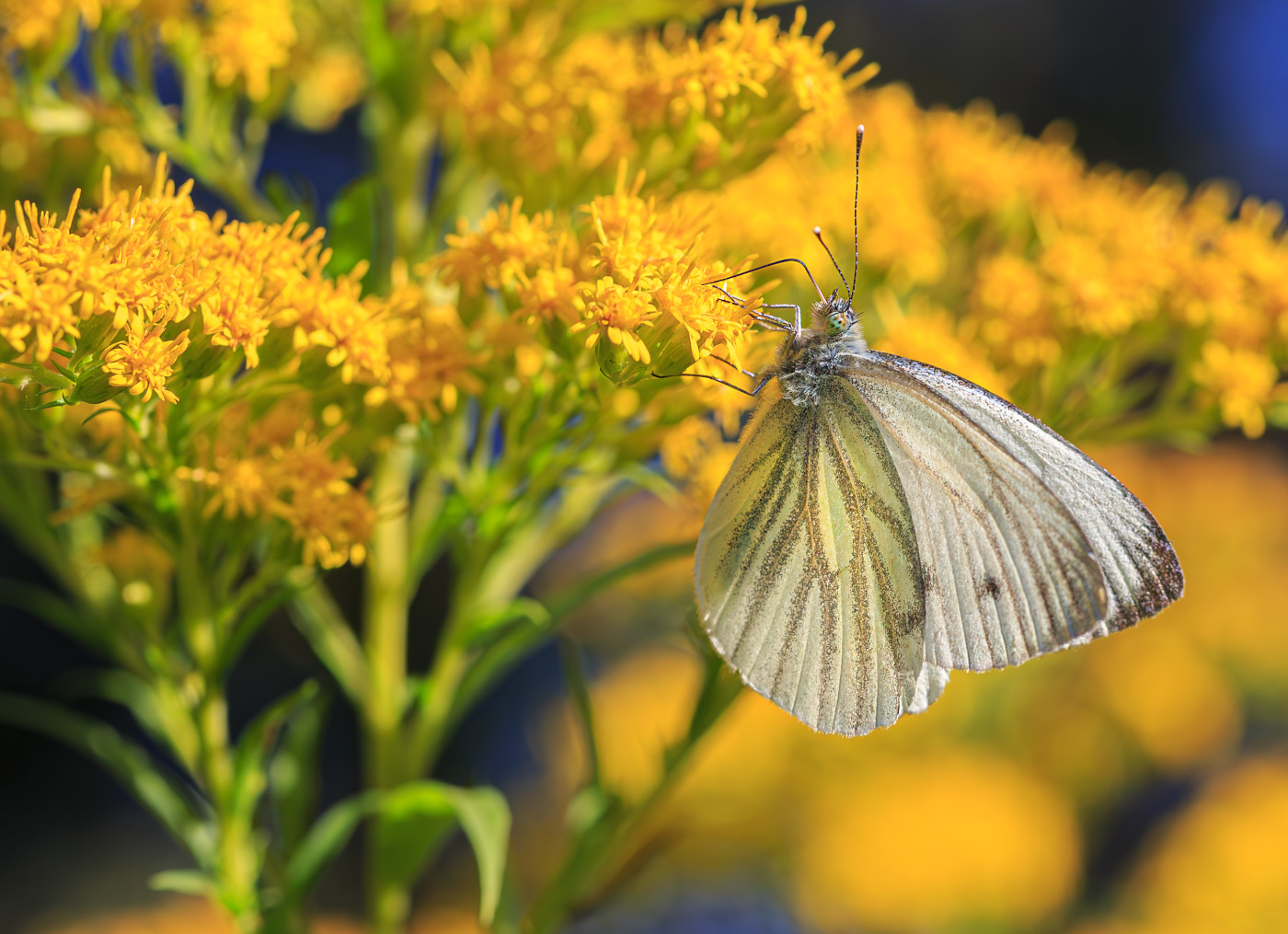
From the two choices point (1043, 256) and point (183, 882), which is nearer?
point (183, 882)

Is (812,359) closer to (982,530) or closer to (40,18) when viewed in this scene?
(982,530)

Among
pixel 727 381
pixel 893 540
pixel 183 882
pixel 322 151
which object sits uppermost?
pixel 727 381

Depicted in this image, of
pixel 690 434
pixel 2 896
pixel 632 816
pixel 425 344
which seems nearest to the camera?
pixel 425 344

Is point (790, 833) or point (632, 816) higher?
point (632, 816)

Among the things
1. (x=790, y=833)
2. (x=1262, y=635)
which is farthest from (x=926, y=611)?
(x=1262, y=635)

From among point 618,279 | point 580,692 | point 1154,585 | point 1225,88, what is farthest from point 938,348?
point 1225,88

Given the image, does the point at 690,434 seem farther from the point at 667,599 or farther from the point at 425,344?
the point at 667,599
